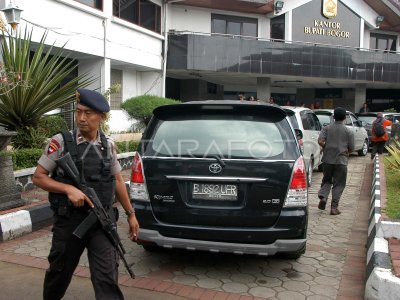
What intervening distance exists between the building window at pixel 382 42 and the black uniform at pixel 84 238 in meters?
24.8

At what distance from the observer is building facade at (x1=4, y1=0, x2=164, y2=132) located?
11.2 m

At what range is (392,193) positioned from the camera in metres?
6.71

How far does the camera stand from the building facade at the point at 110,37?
11.2m

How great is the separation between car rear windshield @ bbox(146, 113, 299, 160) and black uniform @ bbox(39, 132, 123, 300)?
1223 mm

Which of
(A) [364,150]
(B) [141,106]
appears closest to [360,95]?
(A) [364,150]

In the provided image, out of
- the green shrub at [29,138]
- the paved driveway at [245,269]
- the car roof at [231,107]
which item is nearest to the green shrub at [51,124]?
the green shrub at [29,138]

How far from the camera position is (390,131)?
14.9 m

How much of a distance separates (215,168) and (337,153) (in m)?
3.28

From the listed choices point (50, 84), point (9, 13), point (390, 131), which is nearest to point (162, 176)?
point (50, 84)

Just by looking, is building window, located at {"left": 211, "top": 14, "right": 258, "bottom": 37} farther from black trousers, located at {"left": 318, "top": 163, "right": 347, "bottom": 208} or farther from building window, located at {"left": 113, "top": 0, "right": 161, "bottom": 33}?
black trousers, located at {"left": 318, "top": 163, "right": 347, "bottom": 208}

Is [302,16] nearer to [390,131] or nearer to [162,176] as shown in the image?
[390,131]

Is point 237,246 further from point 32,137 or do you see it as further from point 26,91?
point 32,137

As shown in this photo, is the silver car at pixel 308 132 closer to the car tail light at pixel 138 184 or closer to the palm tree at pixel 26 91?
the palm tree at pixel 26 91

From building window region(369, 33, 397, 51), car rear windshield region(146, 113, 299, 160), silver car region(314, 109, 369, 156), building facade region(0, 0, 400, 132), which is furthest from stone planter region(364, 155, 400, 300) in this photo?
building window region(369, 33, 397, 51)
